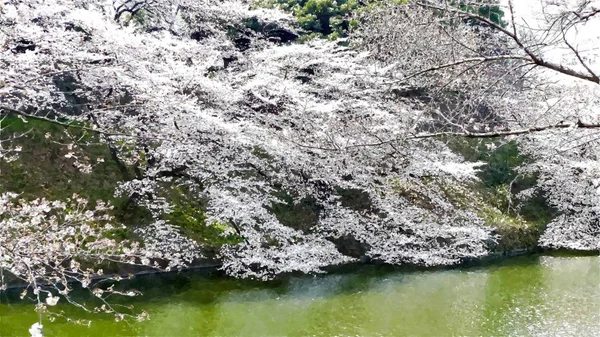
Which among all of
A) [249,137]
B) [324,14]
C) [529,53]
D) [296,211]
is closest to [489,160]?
[324,14]

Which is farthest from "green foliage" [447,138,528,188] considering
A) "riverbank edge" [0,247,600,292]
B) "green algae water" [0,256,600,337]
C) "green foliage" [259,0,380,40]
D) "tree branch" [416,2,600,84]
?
"tree branch" [416,2,600,84]

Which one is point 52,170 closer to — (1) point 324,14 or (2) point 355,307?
(2) point 355,307

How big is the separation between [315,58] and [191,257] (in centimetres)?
482

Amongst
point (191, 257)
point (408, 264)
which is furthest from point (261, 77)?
point (408, 264)

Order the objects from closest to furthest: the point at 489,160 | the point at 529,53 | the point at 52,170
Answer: the point at 529,53 < the point at 52,170 < the point at 489,160

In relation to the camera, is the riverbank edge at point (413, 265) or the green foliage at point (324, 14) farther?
the green foliage at point (324, 14)

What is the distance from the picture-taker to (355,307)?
7438 millimetres

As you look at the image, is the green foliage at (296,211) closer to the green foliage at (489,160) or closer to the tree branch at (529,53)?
the green foliage at (489,160)

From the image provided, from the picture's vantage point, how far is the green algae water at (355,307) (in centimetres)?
639

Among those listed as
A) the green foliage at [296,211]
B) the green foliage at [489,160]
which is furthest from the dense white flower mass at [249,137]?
the green foliage at [489,160]

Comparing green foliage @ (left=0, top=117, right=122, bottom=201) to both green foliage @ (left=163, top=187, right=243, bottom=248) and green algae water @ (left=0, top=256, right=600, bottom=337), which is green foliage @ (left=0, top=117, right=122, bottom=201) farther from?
green algae water @ (left=0, top=256, right=600, bottom=337)

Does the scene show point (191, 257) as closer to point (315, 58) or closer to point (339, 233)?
point (339, 233)

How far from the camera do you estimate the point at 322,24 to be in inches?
551

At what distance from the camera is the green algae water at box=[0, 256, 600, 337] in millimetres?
6395
